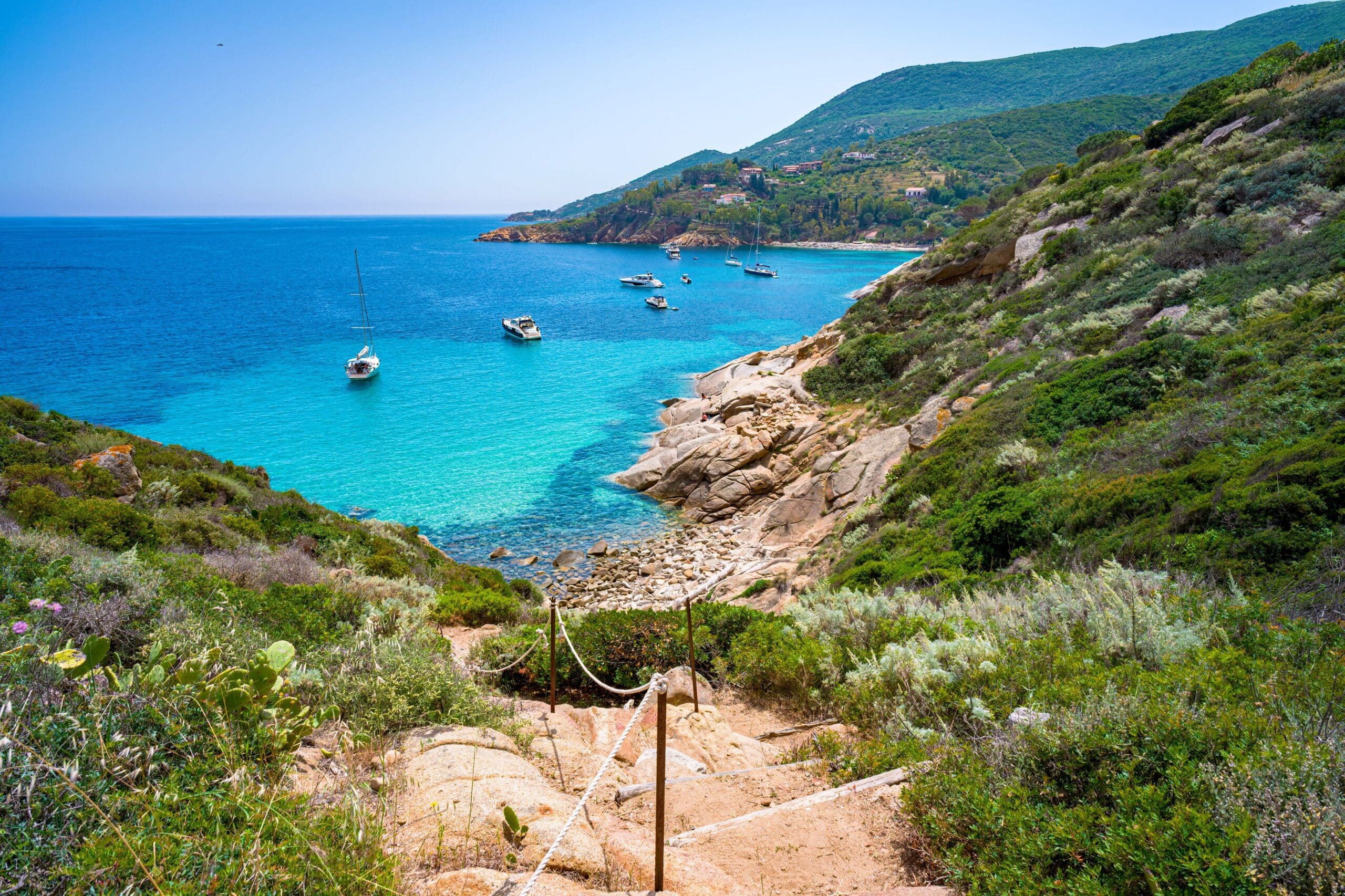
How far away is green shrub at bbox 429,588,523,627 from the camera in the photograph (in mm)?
10078

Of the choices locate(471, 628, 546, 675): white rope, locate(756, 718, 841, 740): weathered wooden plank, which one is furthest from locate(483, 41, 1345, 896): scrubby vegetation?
locate(471, 628, 546, 675): white rope

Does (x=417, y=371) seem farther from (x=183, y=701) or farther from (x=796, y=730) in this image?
(x=183, y=701)

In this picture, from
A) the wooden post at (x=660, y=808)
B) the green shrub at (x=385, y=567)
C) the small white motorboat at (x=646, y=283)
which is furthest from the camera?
the small white motorboat at (x=646, y=283)

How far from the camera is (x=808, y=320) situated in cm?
6097

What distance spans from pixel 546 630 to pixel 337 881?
589cm

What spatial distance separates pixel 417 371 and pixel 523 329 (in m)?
10.6

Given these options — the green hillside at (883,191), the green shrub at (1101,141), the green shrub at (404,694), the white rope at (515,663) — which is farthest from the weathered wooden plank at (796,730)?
the green hillside at (883,191)

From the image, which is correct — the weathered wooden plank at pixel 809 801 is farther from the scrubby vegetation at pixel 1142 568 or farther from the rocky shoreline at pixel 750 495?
the rocky shoreline at pixel 750 495

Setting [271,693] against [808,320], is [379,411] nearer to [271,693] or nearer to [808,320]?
[271,693]

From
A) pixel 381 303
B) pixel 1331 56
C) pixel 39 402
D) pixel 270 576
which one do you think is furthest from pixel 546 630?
pixel 381 303

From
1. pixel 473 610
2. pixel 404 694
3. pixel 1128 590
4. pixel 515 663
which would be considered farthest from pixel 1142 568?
pixel 473 610

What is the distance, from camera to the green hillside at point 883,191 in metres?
137

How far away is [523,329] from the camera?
168 ft

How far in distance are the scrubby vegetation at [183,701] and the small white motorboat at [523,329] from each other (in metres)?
A: 41.8
